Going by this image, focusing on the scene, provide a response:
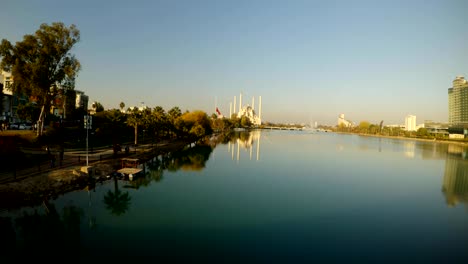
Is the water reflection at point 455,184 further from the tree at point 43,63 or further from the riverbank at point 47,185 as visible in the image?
the tree at point 43,63

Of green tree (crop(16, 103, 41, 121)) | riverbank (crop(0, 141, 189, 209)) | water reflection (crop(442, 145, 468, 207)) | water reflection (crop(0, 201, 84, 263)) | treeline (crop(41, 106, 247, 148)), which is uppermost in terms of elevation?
green tree (crop(16, 103, 41, 121))

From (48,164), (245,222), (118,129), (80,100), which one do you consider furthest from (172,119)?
(80,100)

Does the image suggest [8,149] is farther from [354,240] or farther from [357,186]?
[357,186]

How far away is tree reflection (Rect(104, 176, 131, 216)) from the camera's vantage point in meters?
29.2

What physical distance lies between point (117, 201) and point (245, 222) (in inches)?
612

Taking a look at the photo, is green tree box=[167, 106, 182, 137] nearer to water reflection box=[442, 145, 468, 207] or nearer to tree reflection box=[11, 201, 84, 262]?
tree reflection box=[11, 201, 84, 262]

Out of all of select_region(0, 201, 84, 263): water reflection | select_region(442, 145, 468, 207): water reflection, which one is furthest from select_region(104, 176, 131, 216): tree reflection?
select_region(442, 145, 468, 207): water reflection

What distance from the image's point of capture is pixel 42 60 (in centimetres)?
4697

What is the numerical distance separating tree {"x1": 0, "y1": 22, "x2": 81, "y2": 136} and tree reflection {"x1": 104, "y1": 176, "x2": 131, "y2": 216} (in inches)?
998

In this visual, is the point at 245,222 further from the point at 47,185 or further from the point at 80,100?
the point at 80,100

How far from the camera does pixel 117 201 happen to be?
32156 mm

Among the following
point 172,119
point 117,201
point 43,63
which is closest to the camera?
point 117,201

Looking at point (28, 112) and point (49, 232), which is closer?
point (49, 232)

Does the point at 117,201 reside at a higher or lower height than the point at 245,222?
higher
